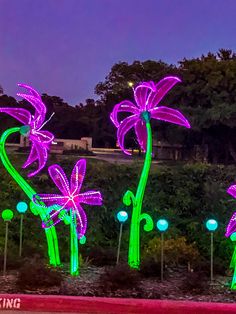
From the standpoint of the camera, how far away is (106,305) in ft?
21.4

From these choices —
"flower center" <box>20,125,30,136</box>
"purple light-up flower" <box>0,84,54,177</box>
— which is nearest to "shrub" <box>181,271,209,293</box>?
"purple light-up flower" <box>0,84,54,177</box>

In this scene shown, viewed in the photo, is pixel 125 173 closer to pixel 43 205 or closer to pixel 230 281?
pixel 43 205

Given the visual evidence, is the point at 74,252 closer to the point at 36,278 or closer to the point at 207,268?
the point at 36,278

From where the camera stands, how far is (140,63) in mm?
48125

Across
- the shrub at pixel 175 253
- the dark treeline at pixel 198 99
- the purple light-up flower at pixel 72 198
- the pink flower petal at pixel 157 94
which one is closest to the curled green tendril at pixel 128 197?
the purple light-up flower at pixel 72 198

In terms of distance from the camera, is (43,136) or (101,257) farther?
(101,257)

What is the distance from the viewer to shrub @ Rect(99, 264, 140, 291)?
23.7 ft

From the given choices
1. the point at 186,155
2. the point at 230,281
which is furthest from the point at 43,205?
the point at 186,155

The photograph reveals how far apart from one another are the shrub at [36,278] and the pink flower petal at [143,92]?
123 inches

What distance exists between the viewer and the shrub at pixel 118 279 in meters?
7.21

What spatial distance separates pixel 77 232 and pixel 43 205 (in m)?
0.74

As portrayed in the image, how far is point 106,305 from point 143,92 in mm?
3644

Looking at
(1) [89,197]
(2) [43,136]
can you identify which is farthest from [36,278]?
(2) [43,136]

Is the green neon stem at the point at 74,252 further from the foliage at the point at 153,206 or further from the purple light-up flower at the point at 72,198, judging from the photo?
the foliage at the point at 153,206
